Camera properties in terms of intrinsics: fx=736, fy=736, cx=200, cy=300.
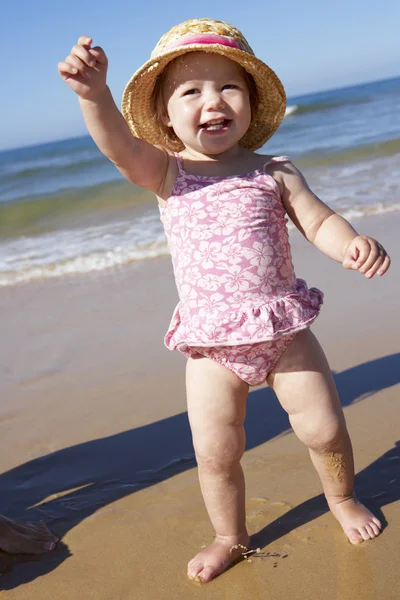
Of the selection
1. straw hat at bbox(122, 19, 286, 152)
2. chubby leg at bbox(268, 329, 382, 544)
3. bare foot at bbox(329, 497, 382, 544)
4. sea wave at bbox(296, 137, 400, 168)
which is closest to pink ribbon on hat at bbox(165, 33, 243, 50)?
straw hat at bbox(122, 19, 286, 152)

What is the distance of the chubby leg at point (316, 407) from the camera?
2312mm

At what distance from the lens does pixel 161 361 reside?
403cm

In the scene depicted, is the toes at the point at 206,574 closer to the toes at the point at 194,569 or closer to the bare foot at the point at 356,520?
the toes at the point at 194,569

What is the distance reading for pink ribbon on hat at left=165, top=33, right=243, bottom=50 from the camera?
2.25m

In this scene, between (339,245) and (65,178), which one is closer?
(339,245)

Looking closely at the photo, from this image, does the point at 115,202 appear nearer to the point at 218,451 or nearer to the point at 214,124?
the point at 214,124

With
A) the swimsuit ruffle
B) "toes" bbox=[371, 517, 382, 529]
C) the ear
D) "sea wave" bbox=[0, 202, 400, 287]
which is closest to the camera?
the swimsuit ruffle

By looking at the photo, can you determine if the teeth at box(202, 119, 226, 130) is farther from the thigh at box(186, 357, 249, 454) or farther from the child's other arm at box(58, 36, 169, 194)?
the thigh at box(186, 357, 249, 454)

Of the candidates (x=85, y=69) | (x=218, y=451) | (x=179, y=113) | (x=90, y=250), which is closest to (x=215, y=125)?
(x=179, y=113)

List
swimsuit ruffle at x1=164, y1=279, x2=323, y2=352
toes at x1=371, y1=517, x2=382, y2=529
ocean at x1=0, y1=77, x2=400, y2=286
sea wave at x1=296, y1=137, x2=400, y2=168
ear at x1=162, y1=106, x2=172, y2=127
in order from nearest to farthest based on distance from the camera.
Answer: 1. swimsuit ruffle at x1=164, y1=279, x2=323, y2=352
2. toes at x1=371, y1=517, x2=382, y2=529
3. ear at x1=162, y1=106, x2=172, y2=127
4. ocean at x1=0, y1=77, x2=400, y2=286
5. sea wave at x1=296, y1=137, x2=400, y2=168

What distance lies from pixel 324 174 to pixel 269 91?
8373 millimetres

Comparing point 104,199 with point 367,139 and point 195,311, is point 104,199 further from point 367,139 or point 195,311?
point 195,311

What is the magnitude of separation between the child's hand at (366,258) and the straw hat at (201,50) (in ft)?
2.18

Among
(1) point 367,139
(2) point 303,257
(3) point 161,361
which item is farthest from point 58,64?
(1) point 367,139
